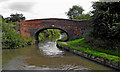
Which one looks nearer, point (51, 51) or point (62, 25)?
point (51, 51)

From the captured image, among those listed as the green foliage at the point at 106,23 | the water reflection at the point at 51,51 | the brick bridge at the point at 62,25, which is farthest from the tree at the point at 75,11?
the green foliage at the point at 106,23

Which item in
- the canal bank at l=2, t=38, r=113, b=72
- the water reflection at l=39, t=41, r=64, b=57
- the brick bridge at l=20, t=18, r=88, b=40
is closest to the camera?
the canal bank at l=2, t=38, r=113, b=72

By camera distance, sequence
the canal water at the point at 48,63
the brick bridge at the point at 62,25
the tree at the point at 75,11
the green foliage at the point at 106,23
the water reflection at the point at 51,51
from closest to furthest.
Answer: the canal water at the point at 48,63 < the green foliage at the point at 106,23 < the water reflection at the point at 51,51 < the brick bridge at the point at 62,25 < the tree at the point at 75,11

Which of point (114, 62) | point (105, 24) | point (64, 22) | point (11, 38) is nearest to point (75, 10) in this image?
point (64, 22)

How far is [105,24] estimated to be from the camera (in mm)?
12383

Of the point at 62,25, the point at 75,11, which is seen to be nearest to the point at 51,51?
the point at 62,25

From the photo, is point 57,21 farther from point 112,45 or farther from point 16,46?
point 112,45

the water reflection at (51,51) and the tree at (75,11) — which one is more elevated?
the tree at (75,11)

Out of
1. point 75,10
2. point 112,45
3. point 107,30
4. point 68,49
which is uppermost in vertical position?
point 75,10

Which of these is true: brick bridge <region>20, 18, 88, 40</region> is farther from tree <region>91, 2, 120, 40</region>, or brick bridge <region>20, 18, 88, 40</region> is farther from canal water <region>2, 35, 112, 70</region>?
canal water <region>2, 35, 112, 70</region>

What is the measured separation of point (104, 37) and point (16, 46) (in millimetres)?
12509

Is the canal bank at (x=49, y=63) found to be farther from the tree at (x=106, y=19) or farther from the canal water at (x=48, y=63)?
the tree at (x=106, y=19)

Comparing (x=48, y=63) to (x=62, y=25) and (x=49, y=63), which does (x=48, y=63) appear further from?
(x=62, y=25)

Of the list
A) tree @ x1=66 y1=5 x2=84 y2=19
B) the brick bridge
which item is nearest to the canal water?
the brick bridge
